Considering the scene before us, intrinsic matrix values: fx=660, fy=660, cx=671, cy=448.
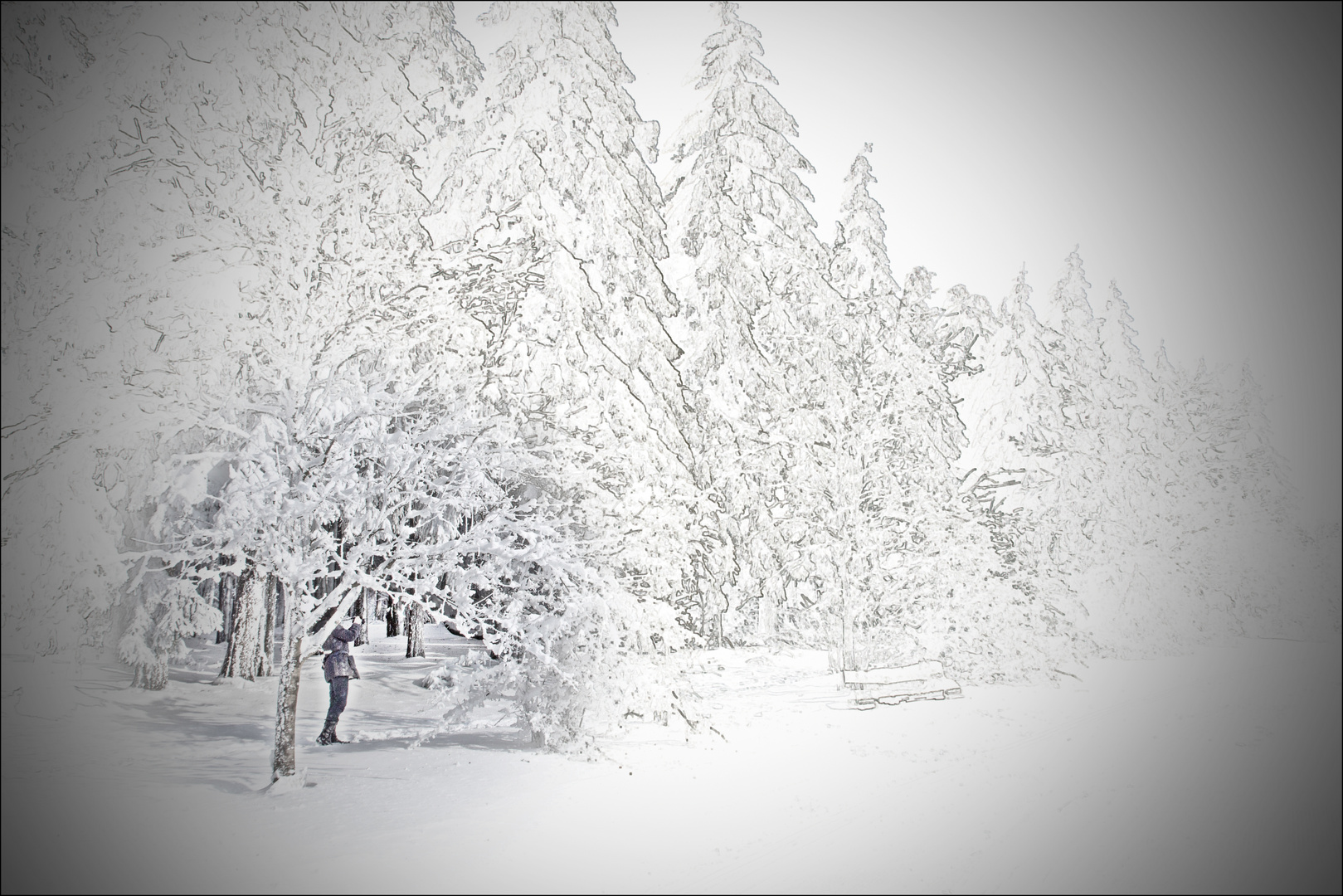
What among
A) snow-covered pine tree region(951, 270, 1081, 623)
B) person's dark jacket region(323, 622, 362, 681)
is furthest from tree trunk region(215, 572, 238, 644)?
snow-covered pine tree region(951, 270, 1081, 623)

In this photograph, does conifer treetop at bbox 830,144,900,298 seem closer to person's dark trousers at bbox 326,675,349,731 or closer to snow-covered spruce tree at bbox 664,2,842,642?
snow-covered spruce tree at bbox 664,2,842,642

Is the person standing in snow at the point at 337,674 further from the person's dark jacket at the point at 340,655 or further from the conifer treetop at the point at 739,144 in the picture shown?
the conifer treetop at the point at 739,144

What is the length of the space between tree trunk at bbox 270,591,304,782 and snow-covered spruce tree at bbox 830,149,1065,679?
11771 millimetres

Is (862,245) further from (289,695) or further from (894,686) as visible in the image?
(289,695)

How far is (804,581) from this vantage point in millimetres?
19219

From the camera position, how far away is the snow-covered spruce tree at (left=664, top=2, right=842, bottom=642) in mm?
17250

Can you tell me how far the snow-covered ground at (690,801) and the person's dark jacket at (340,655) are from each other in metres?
1.05

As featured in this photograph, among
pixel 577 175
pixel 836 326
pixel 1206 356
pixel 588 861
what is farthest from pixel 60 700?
pixel 1206 356

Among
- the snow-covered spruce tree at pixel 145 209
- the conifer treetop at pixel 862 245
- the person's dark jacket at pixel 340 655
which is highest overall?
the conifer treetop at pixel 862 245

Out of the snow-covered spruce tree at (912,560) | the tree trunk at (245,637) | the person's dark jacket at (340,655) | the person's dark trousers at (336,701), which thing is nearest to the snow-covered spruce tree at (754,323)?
the snow-covered spruce tree at (912,560)

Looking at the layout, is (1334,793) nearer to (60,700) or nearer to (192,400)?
(192,400)

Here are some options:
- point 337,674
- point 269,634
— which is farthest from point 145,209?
point 269,634

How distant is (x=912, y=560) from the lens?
16219mm

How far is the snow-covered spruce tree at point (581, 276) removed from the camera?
975 centimetres
